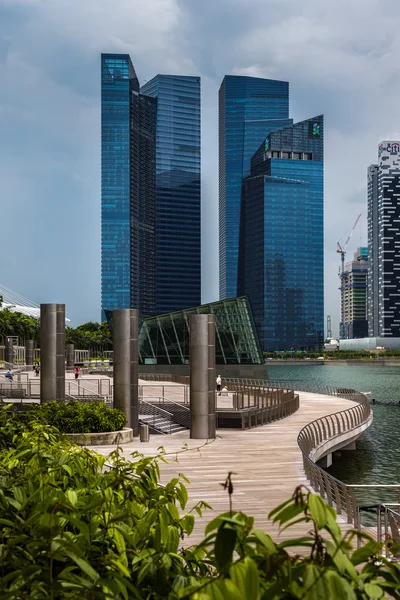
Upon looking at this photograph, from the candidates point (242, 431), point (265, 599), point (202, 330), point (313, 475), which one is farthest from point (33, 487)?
point (242, 431)

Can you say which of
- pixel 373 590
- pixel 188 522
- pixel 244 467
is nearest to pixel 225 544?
pixel 373 590

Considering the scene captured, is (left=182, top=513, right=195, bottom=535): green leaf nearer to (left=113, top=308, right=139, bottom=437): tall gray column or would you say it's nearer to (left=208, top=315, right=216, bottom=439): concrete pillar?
(left=208, top=315, right=216, bottom=439): concrete pillar

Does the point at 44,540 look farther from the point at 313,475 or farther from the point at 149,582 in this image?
the point at 313,475

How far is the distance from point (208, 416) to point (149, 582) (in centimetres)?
2508

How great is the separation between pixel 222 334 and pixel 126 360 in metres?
55.1

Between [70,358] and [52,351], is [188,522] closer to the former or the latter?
[52,351]

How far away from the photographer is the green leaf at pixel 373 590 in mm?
2482

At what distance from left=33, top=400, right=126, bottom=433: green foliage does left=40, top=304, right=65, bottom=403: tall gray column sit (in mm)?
3777

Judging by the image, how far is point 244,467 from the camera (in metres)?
21.1

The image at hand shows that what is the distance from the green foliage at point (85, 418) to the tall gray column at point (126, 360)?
982mm

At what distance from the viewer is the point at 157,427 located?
3256cm

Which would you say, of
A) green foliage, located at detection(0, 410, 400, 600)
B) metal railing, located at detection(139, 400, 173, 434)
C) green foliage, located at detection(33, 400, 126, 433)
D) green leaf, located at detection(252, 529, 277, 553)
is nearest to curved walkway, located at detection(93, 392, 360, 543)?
green foliage, located at detection(33, 400, 126, 433)

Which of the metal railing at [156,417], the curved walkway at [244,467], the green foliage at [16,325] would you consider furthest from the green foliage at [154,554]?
the green foliage at [16,325]

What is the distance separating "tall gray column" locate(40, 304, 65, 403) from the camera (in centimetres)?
3119
